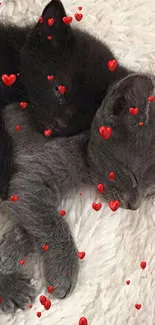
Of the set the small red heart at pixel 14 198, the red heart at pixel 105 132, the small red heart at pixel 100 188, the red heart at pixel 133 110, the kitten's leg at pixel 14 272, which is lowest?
the kitten's leg at pixel 14 272

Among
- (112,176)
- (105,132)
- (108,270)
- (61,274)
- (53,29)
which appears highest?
(53,29)

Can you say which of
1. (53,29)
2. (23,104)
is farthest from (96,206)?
(53,29)

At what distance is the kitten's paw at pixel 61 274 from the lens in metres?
1.02

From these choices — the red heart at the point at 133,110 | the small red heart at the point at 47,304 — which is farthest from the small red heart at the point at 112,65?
the small red heart at the point at 47,304

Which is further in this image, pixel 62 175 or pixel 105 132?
pixel 62 175

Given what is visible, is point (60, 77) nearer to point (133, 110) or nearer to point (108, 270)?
point (133, 110)

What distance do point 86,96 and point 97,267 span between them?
1.23ft

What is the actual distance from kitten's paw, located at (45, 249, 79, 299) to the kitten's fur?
0.25 meters

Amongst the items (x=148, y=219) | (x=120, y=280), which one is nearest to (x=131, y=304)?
(x=120, y=280)

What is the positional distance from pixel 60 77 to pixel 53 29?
0.34ft

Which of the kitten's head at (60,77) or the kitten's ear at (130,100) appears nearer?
the kitten's ear at (130,100)

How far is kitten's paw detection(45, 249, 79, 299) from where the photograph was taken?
102cm

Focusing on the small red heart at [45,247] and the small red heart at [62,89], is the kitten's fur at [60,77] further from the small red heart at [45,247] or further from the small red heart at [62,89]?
the small red heart at [45,247]

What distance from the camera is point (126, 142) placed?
0.99 m
